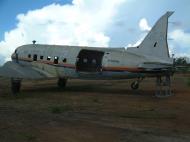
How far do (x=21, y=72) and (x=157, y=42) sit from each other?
1012 cm

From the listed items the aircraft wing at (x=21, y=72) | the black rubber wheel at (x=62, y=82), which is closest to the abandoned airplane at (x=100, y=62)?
the aircraft wing at (x=21, y=72)

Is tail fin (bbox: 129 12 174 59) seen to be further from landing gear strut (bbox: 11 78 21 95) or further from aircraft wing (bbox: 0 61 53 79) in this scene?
landing gear strut (bbox: 11 78 21 95)

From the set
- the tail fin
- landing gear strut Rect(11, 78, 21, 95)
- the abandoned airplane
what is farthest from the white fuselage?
landing gear strut Rect(11, 78, 21, 95)

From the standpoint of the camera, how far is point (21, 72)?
92.9 feet

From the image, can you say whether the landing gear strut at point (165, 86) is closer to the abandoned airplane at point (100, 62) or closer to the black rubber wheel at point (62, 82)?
the abandoned airplane at point (100, 62)

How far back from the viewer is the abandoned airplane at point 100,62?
A: 86.5ft

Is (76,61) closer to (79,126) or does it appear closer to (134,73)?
(134,73)

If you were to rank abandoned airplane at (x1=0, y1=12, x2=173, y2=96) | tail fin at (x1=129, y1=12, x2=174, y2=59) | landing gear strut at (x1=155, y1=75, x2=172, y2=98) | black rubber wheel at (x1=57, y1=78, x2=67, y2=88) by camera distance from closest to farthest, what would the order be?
landing gear strut at (x1=155, y1=75, x2=172, y2=98)
abandoned airplane at (x1=0, y1=12, x2=173, y2=96)
tail fin at (x1=129, y1=12, x2=174, y2=59)
black rubber wheel at (x1=57, y1=78, x2=67, y2=88)

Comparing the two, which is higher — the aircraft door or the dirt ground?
the aircraft door

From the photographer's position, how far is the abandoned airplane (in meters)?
26.4

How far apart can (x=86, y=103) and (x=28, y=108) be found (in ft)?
12.8

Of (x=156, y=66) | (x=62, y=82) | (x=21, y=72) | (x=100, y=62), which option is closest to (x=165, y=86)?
(x=156, y=66)

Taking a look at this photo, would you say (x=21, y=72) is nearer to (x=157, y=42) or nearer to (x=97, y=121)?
(x=157, y=42)

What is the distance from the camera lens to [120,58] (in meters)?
27.0
